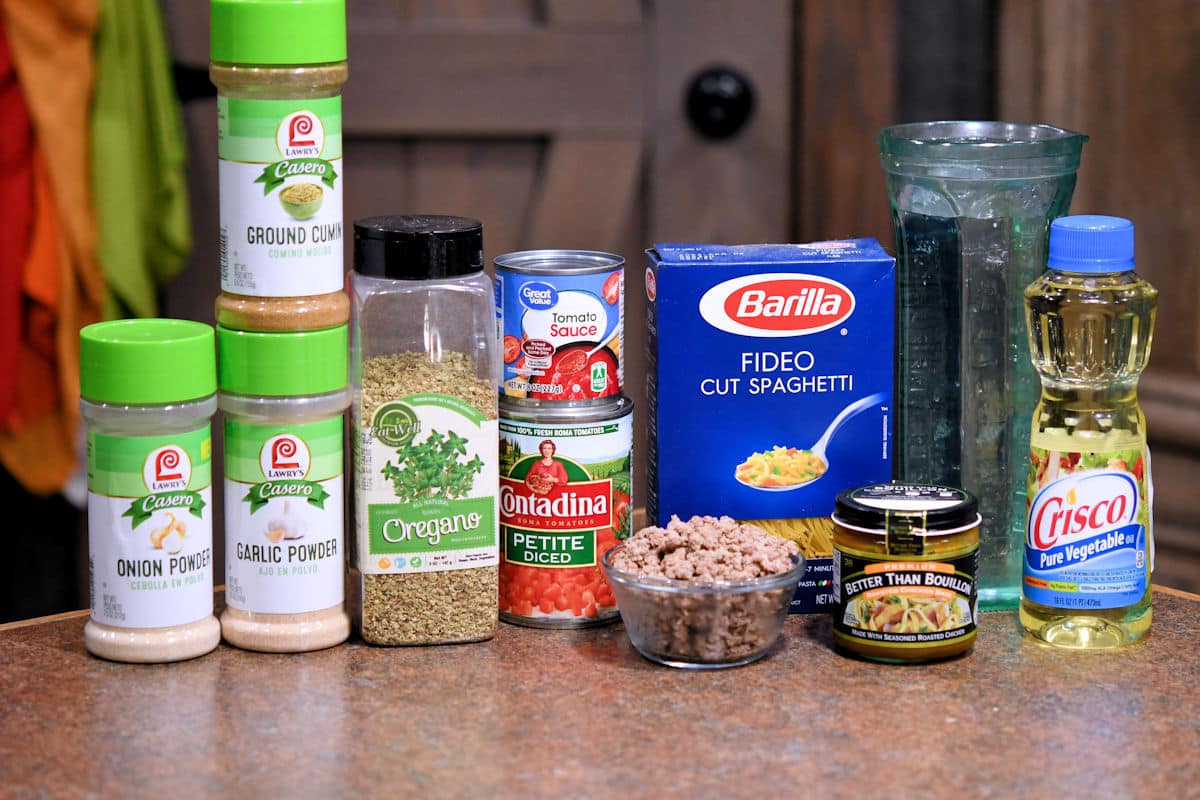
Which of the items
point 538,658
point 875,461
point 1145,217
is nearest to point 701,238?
point 1145,217

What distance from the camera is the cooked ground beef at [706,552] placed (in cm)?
107

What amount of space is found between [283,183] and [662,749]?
0.45m

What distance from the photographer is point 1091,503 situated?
1080mm

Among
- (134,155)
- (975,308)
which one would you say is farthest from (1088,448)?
(134,155)

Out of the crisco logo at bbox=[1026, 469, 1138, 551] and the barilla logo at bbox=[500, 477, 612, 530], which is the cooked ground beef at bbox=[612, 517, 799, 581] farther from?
the crisco logo at bbox=[1026, 469, 1138, 551]

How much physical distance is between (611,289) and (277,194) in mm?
243

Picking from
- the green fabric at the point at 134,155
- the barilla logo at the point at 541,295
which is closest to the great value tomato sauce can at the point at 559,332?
the barilla logo at the point at 541,295

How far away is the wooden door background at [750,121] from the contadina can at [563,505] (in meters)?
0.83

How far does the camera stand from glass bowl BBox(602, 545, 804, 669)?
106 centimetres

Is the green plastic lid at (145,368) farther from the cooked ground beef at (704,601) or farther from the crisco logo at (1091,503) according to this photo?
the crisco logo at (1091,503)

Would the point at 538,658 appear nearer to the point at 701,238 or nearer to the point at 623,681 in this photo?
the point at 623,681

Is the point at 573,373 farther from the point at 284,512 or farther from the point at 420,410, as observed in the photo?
the point at 284,512

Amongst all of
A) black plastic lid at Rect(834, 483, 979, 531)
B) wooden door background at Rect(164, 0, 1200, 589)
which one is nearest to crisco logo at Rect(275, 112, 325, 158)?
black plastic lid at Rect(834, 483, 979, 531)

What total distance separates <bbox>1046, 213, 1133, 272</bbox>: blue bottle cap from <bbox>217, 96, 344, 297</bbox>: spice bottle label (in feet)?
1.63
